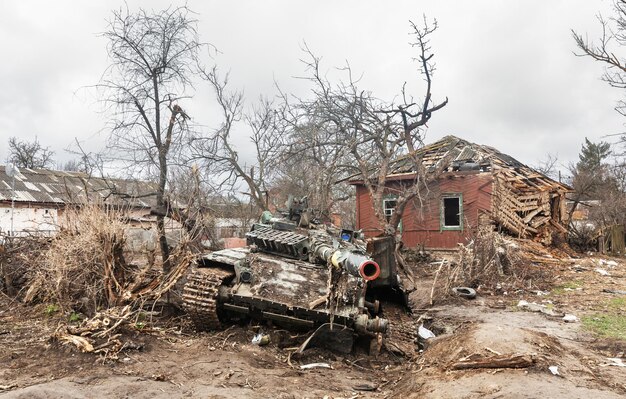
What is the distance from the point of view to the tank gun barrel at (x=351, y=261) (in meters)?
5.93

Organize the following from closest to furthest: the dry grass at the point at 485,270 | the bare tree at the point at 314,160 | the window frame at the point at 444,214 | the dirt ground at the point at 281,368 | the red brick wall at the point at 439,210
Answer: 1. the dirt ground at the point at 281,368
2. the dry grass at the point at 485,270
3. the bare tree at the point at 314,160
4. the red brick wall at the point at 439,210
5. the window frame at the point at 444,214

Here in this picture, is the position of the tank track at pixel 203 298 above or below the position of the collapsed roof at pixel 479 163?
below

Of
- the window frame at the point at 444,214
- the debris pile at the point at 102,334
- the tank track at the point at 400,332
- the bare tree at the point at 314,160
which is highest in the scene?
the bare tree at the point at 314,160

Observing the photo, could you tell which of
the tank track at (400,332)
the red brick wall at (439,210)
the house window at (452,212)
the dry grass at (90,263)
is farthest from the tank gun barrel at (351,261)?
the house window at (452,212)

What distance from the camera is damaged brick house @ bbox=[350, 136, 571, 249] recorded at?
1789 centimetres

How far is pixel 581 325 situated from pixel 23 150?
4171cm

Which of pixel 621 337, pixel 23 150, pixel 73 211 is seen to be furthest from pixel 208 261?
pixel 23 150

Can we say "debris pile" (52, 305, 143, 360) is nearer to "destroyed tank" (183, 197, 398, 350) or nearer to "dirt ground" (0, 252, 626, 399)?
"dirt ground" (0, 252, 626, 399)

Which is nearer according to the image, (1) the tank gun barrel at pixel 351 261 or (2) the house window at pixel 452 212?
(1) the tank gun barrel at pixel 351 261

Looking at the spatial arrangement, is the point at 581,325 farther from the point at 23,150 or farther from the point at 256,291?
the point at 23,150

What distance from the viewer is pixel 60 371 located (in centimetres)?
548

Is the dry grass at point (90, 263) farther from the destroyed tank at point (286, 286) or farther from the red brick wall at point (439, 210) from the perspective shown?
the red brick wall at point (439, 210)

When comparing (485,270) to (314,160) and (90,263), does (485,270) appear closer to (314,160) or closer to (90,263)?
(314,160)

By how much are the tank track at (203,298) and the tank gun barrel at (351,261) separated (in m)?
1.47
